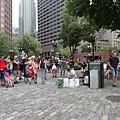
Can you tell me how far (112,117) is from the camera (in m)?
4.57

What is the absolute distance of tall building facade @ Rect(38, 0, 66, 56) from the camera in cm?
12650

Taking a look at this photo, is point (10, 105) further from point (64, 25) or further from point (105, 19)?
point (64, 25)

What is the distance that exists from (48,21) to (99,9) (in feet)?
429

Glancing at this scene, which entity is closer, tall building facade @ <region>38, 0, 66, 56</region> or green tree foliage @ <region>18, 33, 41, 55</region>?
green tree foliage @ <region>18, 33, 41, 55</region>

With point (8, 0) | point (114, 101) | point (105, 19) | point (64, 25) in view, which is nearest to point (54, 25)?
point (8, 0)

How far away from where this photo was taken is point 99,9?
539 inches

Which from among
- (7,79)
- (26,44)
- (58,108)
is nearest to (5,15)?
(26,44)

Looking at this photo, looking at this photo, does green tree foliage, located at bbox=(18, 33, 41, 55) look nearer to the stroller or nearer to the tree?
the tree

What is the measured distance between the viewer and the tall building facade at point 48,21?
415 feet

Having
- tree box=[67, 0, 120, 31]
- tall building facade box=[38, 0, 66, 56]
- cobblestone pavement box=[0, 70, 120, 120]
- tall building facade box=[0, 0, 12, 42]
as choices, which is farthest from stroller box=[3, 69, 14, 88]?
tall building facade box=[38, 0, 66, 56]

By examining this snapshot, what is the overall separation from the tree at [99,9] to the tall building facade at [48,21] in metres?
108

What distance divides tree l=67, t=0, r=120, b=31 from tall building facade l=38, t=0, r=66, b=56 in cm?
10844

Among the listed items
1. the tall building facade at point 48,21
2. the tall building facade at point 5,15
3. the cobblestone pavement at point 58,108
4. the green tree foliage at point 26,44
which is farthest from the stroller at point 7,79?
the tall building facade at point 48,21

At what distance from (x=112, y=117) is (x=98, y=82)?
4353 mm
